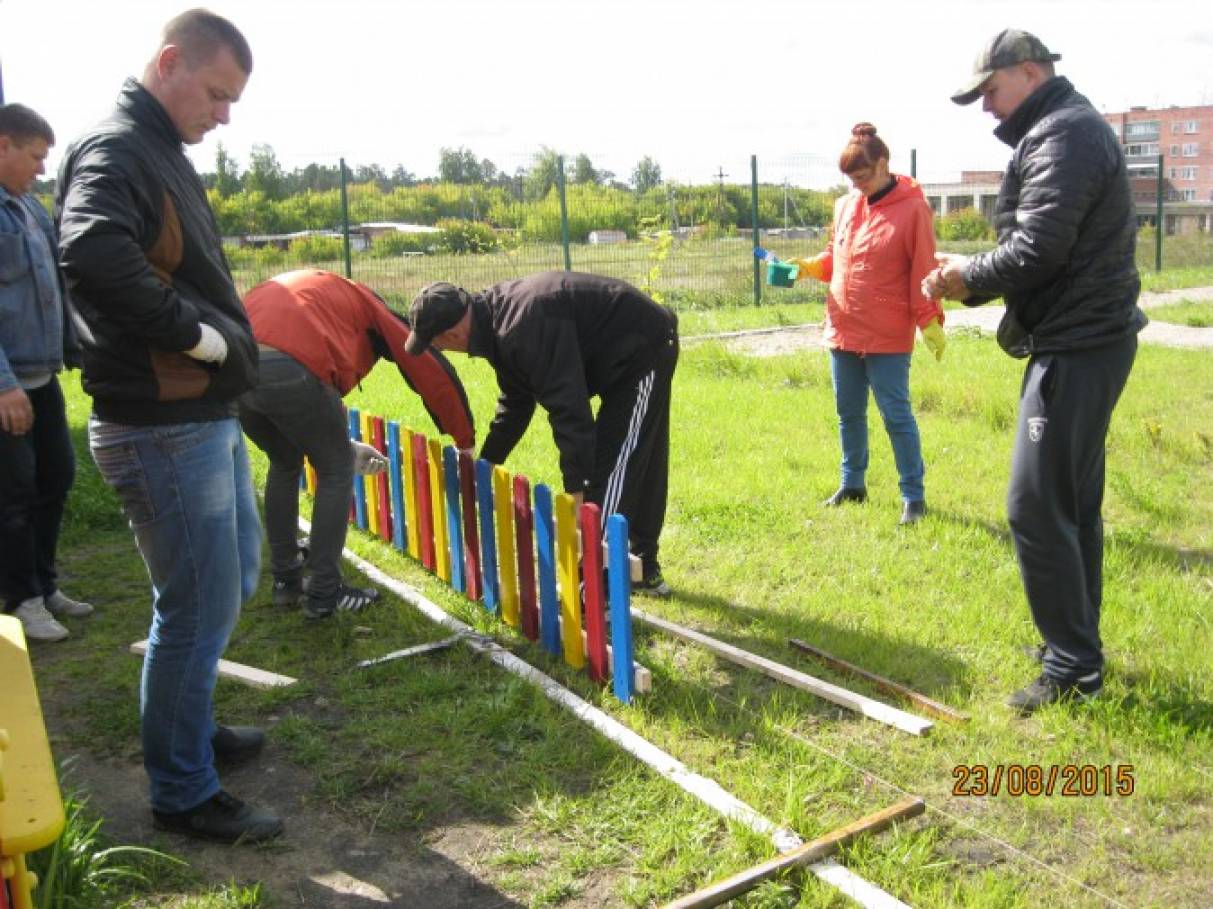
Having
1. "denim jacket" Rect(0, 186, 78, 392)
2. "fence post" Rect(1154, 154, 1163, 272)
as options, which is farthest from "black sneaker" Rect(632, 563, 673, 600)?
"fence post" Rect(1154, 154, 1163, 272)

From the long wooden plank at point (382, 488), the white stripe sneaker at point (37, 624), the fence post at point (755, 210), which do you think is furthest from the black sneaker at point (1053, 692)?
the fence post at point (755, 210)

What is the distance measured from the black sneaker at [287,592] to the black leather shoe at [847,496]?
2917 millimetres

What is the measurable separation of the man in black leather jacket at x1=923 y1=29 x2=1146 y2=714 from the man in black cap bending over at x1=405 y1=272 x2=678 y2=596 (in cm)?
142

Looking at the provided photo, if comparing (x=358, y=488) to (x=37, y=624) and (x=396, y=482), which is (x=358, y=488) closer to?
(x=396, y=482)

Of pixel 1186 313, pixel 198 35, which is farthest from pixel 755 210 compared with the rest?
pixel 198 35

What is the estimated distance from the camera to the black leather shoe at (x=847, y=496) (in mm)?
6035

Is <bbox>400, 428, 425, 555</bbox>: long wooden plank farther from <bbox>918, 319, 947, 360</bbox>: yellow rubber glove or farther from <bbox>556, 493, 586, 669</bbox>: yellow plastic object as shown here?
<bbox>918, 319, 947, 360</bbox>: yellow rubber glove

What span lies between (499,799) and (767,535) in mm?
2702

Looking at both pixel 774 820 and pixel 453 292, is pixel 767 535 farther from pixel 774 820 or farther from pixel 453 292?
pixel 774 820

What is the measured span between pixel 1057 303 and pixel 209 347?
101 inches

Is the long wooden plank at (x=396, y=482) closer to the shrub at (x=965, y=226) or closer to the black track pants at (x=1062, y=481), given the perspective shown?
the black track pants at (x=1062, y=481)

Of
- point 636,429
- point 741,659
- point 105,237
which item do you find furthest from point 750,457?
point 105,237

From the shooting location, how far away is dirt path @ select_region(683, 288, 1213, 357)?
39.4 feet

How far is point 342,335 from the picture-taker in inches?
173
